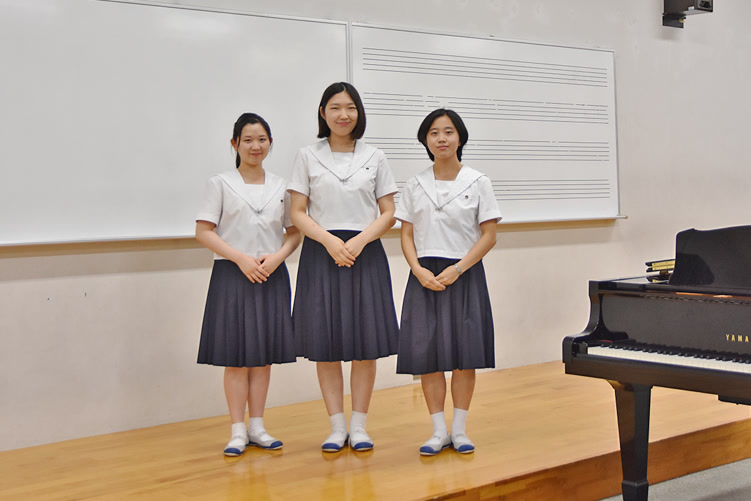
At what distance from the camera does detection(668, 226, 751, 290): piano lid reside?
2266 millimetres

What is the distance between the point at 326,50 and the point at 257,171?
1135mm

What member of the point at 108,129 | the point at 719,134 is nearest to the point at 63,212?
the point at 108,129

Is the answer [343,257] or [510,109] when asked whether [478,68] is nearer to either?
[510,109]

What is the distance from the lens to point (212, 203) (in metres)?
2.96

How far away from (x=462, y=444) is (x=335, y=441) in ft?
1.57

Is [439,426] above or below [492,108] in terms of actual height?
below

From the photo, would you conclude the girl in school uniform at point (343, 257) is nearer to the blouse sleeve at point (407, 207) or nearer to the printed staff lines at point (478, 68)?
the blouse sleeve at point (407, 207)

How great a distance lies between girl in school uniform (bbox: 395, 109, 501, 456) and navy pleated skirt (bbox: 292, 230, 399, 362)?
124 millimetres

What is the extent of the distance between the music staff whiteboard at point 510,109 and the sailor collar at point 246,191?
1.14 metres

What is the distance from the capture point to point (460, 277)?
287 cm

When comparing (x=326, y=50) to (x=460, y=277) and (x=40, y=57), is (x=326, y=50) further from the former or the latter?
(x=460, y=277)

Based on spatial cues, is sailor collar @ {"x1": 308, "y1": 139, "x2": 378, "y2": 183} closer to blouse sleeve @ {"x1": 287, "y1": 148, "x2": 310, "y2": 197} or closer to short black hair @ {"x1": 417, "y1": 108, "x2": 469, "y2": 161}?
blouse sleeve @ {"x1": 287, "y1": 148, "x2": 310, "y2": 197}

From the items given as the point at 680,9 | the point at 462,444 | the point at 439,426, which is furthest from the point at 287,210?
the point at 680,9

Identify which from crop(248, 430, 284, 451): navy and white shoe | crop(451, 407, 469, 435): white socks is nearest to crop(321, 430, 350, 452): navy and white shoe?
crop(248, 430, 284, 451): navy and white shoe
